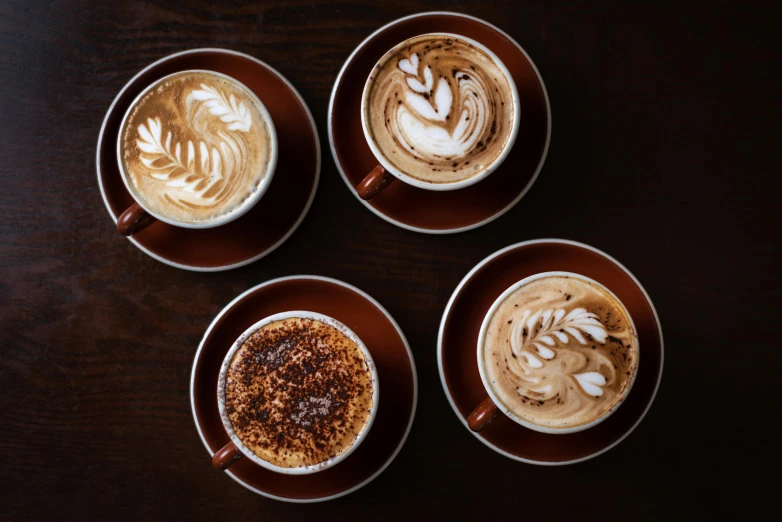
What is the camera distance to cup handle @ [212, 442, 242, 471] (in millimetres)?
1580

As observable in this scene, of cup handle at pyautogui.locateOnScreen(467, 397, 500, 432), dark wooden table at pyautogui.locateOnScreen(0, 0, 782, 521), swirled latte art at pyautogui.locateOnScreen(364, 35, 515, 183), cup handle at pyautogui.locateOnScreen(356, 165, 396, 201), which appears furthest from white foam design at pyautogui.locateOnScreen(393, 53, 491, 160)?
cup handle at pyautogui.locateOnScreen(467, 397, 500, 432)

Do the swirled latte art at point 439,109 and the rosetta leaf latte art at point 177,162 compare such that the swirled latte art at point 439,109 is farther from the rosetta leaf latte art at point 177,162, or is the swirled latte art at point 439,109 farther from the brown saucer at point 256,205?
the rosetta leaf latte art at point 177,162

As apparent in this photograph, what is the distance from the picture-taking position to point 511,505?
1764 millimetres

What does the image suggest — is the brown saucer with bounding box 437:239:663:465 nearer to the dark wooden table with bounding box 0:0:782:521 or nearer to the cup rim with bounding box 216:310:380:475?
the dark wooden table with bounding box 0:0:782:521

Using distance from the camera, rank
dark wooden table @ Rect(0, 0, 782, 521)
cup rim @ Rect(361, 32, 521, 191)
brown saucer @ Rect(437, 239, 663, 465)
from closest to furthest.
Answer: cup rim @ Rect(361, 32, 521, 191), brown saucer @ Rect(437, 239, 663, 465), dark wooden table @ Rect(0, 0, 782, 521)

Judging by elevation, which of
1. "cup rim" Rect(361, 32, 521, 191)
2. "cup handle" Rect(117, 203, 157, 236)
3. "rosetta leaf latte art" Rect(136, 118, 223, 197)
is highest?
"cup rim" Rect(361, 32, 521, 191)

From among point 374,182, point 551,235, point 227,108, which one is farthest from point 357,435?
point 227,108

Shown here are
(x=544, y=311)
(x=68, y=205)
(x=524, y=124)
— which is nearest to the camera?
(x=544, y=311)

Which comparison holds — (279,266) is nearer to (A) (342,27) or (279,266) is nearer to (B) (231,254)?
(B) (231,254)

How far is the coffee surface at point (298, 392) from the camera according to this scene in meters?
1.57

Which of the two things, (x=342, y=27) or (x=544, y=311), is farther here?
(x=342, y=27)

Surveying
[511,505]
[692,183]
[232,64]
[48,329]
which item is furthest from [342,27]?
[511,505]

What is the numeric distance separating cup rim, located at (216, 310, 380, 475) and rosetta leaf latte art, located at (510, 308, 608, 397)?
1.29ft

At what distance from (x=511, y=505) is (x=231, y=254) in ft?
3.72
